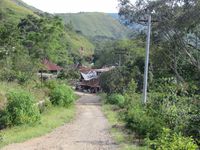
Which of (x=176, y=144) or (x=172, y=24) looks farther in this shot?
(x=172, y=24)

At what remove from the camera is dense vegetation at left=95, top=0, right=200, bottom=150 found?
1531 cm

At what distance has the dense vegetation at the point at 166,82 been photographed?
15312 mm

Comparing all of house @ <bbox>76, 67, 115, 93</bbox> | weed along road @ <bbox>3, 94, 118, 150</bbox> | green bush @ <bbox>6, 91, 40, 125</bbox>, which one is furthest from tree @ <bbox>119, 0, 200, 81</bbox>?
house @ <bbox>76, 67, 115, 93</bbox>

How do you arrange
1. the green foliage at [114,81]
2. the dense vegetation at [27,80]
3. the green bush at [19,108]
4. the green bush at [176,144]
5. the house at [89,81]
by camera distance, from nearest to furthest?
1. the green bush at [176,144]
2. the green bush at [19,108]
3. the dense vegetation at [27,80]
4. the green foliage at [114,81]
5. the house at [89,81]

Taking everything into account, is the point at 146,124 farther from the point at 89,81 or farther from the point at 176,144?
the point at 89,81

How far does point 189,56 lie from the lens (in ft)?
115

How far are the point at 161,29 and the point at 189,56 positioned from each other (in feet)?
10.0

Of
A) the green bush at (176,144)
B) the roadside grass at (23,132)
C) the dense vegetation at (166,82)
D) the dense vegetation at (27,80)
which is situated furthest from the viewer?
the dense vegetation at (27,80)

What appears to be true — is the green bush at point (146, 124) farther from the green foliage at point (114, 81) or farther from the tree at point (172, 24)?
the green foliage at point (114, 81)

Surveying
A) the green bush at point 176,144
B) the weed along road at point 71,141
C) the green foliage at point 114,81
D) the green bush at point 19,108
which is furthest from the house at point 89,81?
the green bush at point 176,144

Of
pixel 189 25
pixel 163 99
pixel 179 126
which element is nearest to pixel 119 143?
pixel 163 99

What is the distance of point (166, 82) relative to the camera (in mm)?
20031

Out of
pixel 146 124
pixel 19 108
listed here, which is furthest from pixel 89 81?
pixel 146 124

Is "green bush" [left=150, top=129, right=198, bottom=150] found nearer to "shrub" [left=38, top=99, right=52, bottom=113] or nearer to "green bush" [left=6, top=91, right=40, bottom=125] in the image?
"green bush" [left=6, top=91, right=40, bottom=125]
